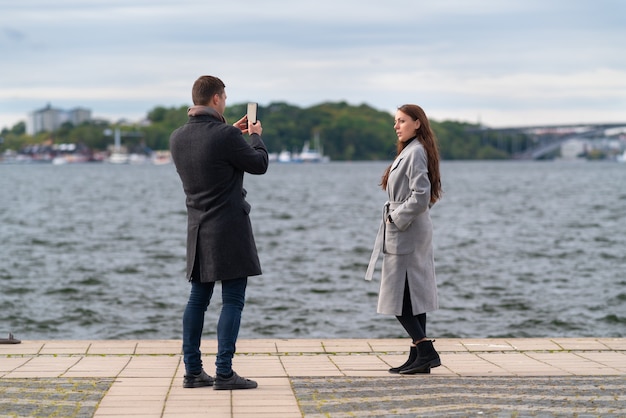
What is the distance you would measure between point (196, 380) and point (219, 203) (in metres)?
1.09

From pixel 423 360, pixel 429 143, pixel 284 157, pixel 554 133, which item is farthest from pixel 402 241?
pixel 284 157

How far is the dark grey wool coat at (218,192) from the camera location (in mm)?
6461

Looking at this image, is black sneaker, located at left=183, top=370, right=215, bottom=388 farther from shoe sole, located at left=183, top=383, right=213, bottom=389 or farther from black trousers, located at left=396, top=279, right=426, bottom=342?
black trousers, located at left=396, top=279, right=426, bottom=342

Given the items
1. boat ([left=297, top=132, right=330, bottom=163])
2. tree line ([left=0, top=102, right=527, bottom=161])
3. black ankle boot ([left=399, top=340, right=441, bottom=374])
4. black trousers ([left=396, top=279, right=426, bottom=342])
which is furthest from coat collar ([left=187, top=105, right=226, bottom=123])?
boat ([left=297, top=132, right=330, bottom=163])

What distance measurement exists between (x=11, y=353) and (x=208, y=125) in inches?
102

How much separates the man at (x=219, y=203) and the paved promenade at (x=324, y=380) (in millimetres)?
377

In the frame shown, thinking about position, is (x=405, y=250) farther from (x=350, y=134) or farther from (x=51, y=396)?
(x=350, y=134)

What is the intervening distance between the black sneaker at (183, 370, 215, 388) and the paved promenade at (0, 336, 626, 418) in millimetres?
60

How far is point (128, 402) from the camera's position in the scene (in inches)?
239

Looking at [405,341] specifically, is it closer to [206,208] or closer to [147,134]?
[206,208]

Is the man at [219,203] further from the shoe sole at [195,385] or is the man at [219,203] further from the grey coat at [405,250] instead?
the grey coat at [405,250]

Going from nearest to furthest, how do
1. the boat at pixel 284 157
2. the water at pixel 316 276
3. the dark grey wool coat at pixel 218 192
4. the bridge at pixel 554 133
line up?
the dark grey wool coat at pixel 218 192 → the water at pixel 316 276 → the bridge at pixel 554 133 → the boat at pixel 284 157

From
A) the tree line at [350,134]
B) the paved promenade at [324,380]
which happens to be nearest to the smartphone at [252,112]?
the paved promenade at [324,380]

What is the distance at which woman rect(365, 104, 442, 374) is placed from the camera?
7066mm
